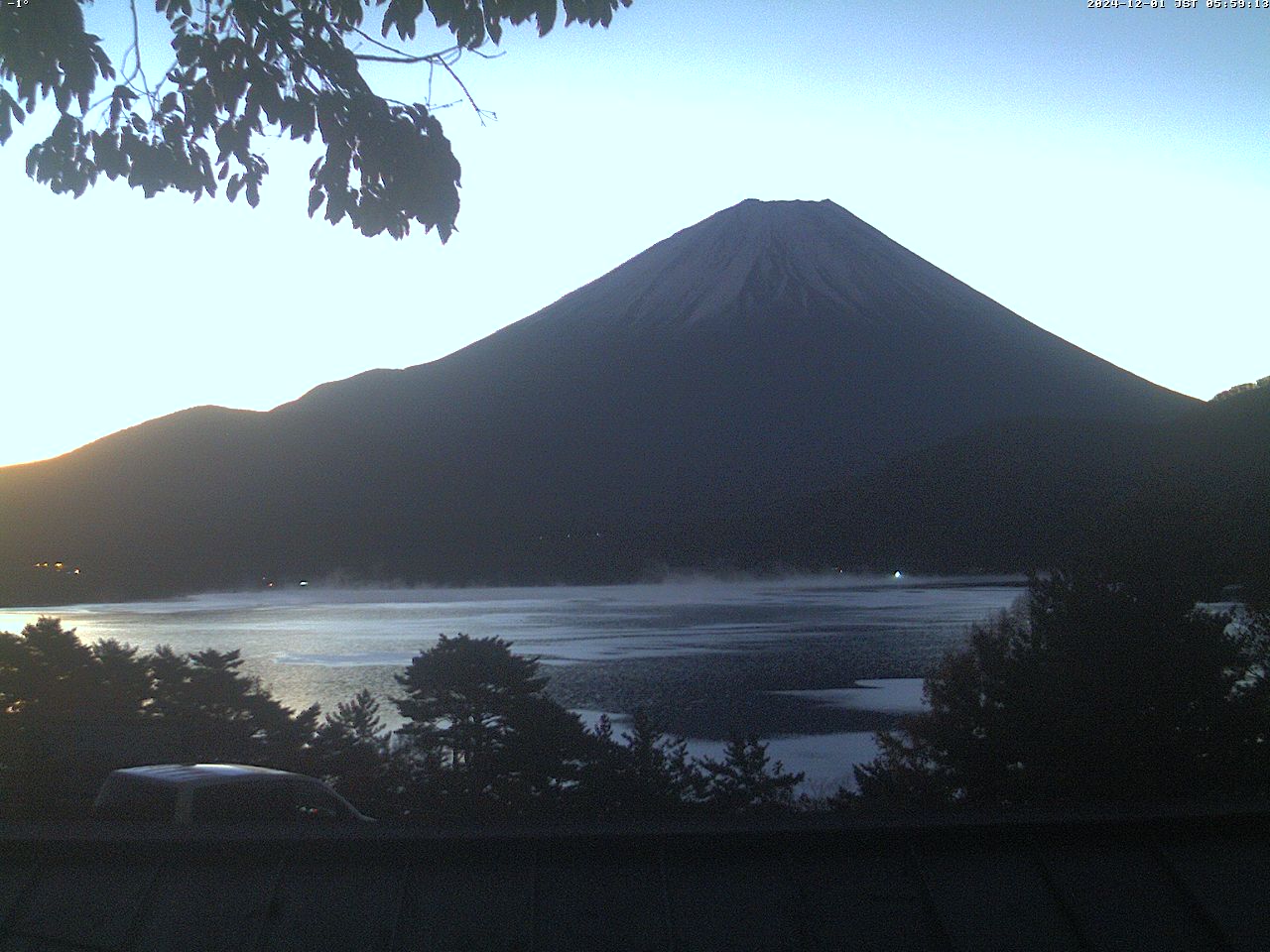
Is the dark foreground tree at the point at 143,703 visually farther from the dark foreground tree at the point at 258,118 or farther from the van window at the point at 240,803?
the dark foreground tree at the point at 258,118

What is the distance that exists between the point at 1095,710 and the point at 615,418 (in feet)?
231

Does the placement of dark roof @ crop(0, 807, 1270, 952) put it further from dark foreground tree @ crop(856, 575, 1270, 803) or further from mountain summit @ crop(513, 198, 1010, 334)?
mountain summit @ crop(513, 198, 1010, 334)

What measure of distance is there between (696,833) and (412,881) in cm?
48

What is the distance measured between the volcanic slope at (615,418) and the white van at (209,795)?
1533 inches

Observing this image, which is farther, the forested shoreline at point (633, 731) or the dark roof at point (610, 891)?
the forested shoreline at point (633, 731)

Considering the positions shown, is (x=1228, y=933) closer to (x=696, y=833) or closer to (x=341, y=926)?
(x=696, y=833)

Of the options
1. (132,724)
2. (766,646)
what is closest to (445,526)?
(766,646)

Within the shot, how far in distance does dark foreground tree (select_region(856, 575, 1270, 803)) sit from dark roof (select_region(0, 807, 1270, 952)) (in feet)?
36.3

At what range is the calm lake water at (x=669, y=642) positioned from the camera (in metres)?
21.0

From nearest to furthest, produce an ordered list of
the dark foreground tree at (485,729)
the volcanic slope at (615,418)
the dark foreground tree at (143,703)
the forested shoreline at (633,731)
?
the dark foreground tree at (143,703) < the forested shoreline at (633,731) < the dark foreground tree at (485,729) < the volcanic slope at (615,418)

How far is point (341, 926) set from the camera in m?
1.71

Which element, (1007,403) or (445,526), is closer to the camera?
(445,526)

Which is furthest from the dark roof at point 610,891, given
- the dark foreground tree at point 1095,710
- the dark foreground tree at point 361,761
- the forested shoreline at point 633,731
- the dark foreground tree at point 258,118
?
the dark foreground tree at point 1095,710

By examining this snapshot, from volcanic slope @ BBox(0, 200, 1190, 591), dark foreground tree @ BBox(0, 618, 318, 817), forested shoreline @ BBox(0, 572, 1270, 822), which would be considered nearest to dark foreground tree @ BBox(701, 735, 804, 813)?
forested shoreline @ BBox(0, 572, 1270, 822)
